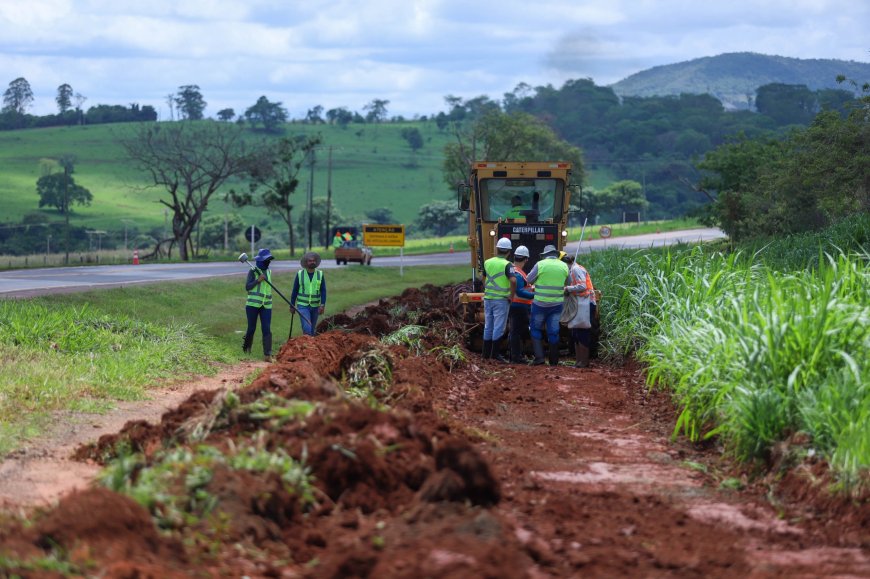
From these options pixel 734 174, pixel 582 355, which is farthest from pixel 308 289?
pixel 734 174

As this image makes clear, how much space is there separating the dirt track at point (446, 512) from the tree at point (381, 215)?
113m

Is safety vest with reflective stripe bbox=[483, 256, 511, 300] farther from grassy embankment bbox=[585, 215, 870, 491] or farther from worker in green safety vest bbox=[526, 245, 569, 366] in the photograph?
grassy embankment bbox=[585, 215, 870, 491]

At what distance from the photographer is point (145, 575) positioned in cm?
569

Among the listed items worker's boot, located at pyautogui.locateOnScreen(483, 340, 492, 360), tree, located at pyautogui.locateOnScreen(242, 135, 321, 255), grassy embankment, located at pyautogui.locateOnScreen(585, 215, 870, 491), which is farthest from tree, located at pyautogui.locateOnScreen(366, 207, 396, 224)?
grassy embankment, located at pyautogui.locateOnScreen(585, 215, 870, 491)

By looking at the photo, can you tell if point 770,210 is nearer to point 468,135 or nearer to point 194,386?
point 194,386

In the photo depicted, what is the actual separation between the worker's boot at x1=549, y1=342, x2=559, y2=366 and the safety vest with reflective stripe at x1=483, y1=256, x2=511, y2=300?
3.24ft

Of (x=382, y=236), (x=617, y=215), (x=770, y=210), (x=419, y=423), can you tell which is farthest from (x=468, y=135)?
(x=419, y=423)

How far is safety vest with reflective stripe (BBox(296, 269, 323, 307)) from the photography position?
1819 cm

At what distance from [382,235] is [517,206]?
26517 millimetres

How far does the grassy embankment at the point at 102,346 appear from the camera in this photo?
12758mm

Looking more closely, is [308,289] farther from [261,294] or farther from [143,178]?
[143,178]

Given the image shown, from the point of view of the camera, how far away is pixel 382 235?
159 feet

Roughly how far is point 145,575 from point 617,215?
121 meters

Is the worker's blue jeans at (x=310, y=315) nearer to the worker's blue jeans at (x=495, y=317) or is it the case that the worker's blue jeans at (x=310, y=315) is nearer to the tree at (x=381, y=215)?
the worker's blue jeans at (x=495, y=317)
